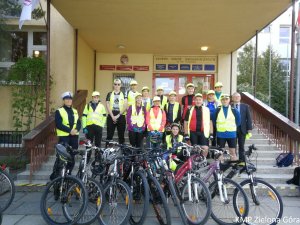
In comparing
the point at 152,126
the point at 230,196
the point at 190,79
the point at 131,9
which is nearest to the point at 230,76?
the point at 190,79

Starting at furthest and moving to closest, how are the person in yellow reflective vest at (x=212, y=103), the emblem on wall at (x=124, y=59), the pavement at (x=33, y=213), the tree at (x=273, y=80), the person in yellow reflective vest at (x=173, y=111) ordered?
the tree at (x=273, y=80) → the emblem on wall at (x=124, y=59) → the person in yellow reflective vest at (x=212, y=103) → the person in yellow reflective vest at (x=173, y=111) → the pavement at (x=33, y=213)

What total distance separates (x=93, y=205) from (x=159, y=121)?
8.44 feet

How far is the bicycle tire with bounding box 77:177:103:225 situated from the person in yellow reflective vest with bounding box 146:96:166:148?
2.19 metres

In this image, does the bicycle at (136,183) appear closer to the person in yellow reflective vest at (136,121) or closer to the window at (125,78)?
the person in yellow reflective vest at (136,121)

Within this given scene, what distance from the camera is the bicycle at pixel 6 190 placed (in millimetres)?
6102

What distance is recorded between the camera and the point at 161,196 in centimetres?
513

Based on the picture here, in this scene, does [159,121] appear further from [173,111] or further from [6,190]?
[6,190]

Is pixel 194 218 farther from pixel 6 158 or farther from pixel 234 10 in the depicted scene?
pixel 6 158

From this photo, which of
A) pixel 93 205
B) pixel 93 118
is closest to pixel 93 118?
pixel 93 118

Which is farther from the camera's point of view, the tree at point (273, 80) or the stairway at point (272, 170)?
the tree at point (273, 80)

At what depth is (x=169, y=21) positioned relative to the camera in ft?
33.5

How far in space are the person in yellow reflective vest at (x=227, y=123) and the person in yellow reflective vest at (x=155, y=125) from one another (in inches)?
44.3

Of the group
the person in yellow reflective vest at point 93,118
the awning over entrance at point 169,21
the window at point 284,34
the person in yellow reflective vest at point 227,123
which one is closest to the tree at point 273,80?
the window at point 284,34

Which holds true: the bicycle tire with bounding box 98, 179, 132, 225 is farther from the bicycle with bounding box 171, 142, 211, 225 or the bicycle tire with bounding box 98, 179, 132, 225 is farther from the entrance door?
the entrance door
